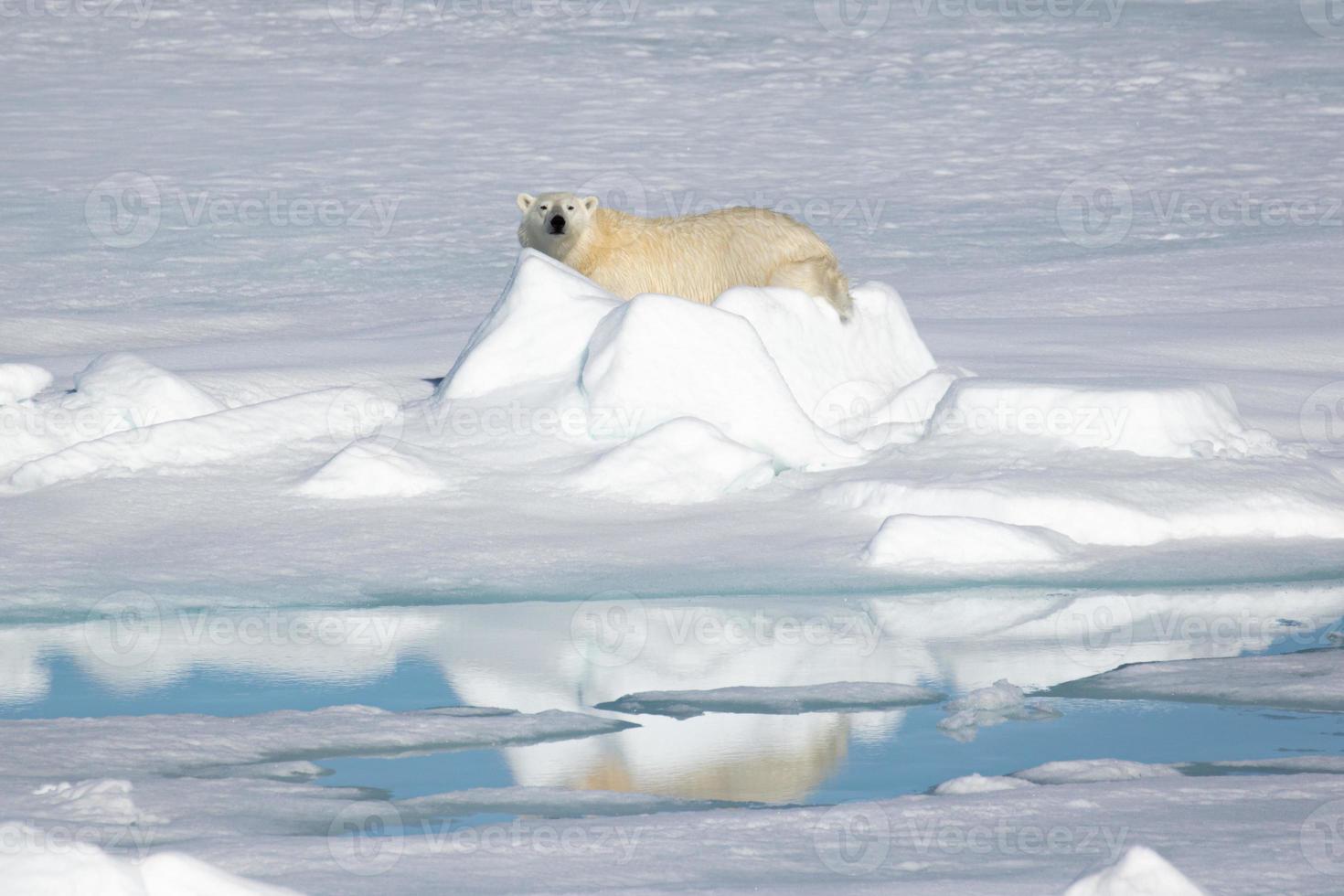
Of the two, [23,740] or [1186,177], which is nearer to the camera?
[23,740]

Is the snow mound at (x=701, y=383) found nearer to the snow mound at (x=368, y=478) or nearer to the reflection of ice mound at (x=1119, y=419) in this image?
the reflection of ice mound at (x=1119, y=419)

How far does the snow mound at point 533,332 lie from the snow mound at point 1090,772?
3.32 meters

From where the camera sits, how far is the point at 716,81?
17656mm

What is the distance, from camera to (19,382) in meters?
6.84

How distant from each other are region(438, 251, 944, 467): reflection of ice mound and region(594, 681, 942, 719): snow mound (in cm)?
204

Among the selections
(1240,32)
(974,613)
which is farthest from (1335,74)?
(974,613)

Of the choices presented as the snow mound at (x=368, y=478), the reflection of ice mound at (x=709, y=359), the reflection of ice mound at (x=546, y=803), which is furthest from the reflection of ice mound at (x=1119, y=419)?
the reflection of ice mound at (x=546, y=803)

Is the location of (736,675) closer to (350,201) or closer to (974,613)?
(974,613)

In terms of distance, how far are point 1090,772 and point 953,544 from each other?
177 centimetres

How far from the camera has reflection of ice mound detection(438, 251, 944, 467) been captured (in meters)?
6.18

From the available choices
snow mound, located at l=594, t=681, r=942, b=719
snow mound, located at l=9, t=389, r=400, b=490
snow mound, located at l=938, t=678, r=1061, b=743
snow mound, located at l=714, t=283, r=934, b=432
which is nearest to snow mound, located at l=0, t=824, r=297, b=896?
snow mound, located at l=594, t=681, r=942, b=719

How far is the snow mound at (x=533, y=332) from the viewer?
6.52 m

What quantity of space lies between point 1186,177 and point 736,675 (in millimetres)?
10986

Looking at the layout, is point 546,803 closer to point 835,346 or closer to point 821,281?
point 835,346
